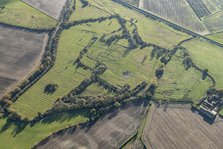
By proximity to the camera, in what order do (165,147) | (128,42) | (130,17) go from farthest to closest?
(130,17) → (128,42) → (165,147)

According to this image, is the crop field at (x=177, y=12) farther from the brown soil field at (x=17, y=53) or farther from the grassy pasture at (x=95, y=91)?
the grassy pasture at (x=95, y=91)

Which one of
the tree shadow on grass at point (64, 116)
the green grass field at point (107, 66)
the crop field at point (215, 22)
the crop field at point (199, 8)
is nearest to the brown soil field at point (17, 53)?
the green grass field at point (107, 66)

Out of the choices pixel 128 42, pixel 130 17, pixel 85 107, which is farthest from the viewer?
pixel 130 17

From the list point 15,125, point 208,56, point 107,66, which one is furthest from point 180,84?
point 15,125

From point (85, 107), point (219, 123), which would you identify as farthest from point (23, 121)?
point (219, 123)

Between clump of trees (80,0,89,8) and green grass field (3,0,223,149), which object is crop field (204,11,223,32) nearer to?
green grass field (3,0,223,149)

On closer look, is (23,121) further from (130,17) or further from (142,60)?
(130,17)
